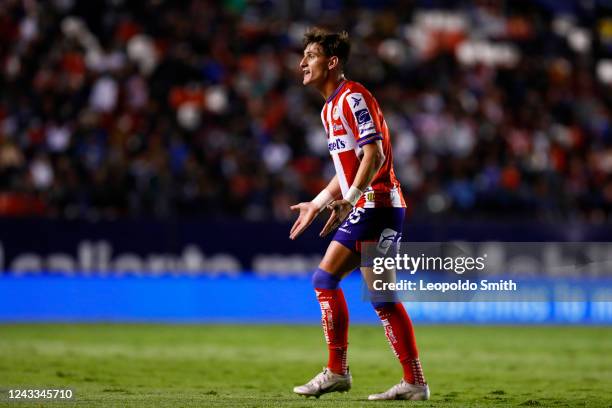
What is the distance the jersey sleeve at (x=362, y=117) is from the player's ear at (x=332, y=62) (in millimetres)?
340

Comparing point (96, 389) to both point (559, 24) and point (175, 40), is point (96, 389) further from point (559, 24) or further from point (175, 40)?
point (559, 24)

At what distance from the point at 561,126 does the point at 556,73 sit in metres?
2.05

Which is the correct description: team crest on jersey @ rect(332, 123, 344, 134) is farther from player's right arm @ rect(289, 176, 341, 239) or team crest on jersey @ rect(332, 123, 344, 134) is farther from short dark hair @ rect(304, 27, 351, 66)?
short dark hair @ rect(304, 27, 351, 66)

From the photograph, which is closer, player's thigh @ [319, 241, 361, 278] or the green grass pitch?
player's thigh @ [319, 241, 361, 278]

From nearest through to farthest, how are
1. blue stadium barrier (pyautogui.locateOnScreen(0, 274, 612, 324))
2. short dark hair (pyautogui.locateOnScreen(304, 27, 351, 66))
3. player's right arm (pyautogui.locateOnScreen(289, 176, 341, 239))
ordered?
player's right arm (pyautogui.locateOnScreen(289, 176, 341, 239)) < short dark hair (pyautogui.locateOnScreen(304, 27, 351, 66)) < blue stadium barrier (pyautogui.locateOnScreen(0, 274, 612, 324))

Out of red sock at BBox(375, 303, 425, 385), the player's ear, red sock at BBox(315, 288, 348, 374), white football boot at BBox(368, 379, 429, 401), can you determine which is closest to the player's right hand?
red sock at BBox(315, 288, 348, 374)

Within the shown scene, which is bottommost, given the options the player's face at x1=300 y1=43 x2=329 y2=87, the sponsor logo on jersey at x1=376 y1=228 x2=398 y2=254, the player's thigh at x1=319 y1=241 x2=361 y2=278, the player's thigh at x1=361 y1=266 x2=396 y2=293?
the player's thigh at x1=361 y1=266 x2=396 y2=293

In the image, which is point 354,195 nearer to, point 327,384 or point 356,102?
point 356,102

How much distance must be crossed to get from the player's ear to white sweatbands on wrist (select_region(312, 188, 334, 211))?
982 mm

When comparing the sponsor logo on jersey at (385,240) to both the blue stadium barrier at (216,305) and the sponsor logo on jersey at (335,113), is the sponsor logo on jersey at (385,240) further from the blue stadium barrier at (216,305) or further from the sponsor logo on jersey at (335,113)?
the blue stadium barrier at (216,305)

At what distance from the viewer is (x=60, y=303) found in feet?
59.8

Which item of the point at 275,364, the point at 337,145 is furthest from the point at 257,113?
the point at 337,145

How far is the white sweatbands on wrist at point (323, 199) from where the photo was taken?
8.16 meters

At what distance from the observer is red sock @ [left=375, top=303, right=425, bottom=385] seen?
8188mm
